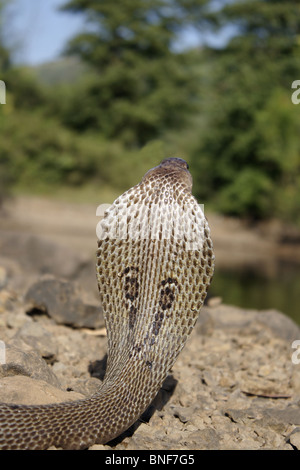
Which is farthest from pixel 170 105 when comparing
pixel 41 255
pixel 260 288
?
pixel 41 255

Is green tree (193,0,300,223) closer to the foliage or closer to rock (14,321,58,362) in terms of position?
the foliage

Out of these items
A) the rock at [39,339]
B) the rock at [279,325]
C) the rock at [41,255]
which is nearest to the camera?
the rock at [39,339]

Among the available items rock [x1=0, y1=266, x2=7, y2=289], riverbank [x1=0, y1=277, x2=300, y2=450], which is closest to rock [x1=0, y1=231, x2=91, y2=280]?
rock [x1=0, y1=266, x2=7, y2=289]

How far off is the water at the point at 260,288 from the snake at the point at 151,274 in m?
5.03

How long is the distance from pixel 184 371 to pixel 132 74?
26.7 m

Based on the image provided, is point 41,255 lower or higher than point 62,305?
higher

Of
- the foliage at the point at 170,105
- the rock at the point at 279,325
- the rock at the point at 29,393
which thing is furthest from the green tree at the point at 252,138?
the rock at the point at 29,393

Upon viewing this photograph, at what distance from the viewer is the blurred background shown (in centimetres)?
1986

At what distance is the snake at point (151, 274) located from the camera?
2.72 m

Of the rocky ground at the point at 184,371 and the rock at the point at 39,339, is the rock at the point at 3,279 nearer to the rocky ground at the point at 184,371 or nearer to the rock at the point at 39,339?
the rocky ground at the point at 184,371

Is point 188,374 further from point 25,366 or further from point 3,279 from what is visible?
point 3,279

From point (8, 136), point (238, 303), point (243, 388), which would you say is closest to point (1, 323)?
point (243, 388)

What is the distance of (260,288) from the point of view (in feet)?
35.8

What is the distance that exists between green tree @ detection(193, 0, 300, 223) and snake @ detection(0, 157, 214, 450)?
57.0 feet
